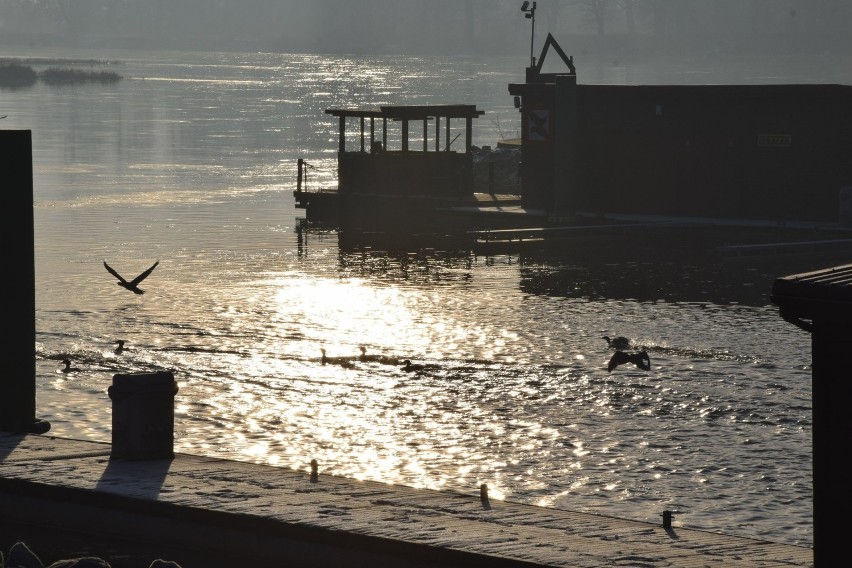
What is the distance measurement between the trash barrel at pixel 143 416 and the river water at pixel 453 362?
3149 millimetres

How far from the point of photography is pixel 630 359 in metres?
22.4

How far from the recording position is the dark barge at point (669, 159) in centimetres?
4059

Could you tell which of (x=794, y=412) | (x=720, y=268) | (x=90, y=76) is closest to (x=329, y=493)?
(x=794, y=412)

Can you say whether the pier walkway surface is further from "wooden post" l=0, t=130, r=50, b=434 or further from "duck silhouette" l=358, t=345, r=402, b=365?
"duck silhouette" l=358, t=345, r=402, b=365

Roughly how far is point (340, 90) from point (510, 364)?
570 ft

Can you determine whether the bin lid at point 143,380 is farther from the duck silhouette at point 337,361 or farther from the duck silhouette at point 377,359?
the duck silhouette at point 377,359

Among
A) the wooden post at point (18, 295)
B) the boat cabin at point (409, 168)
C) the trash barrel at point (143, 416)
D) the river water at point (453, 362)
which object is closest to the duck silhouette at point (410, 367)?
the river water at point (453, 362)

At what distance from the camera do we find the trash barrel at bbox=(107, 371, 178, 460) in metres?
13.7

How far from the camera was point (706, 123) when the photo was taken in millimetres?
42562

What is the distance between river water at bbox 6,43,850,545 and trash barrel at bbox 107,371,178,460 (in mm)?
3149

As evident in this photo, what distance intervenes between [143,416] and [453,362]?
34.2 ft

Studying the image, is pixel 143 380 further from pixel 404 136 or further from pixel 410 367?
pixel 404 136

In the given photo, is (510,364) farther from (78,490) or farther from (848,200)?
(848,200)

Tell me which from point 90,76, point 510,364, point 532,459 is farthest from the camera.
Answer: point 90,76
